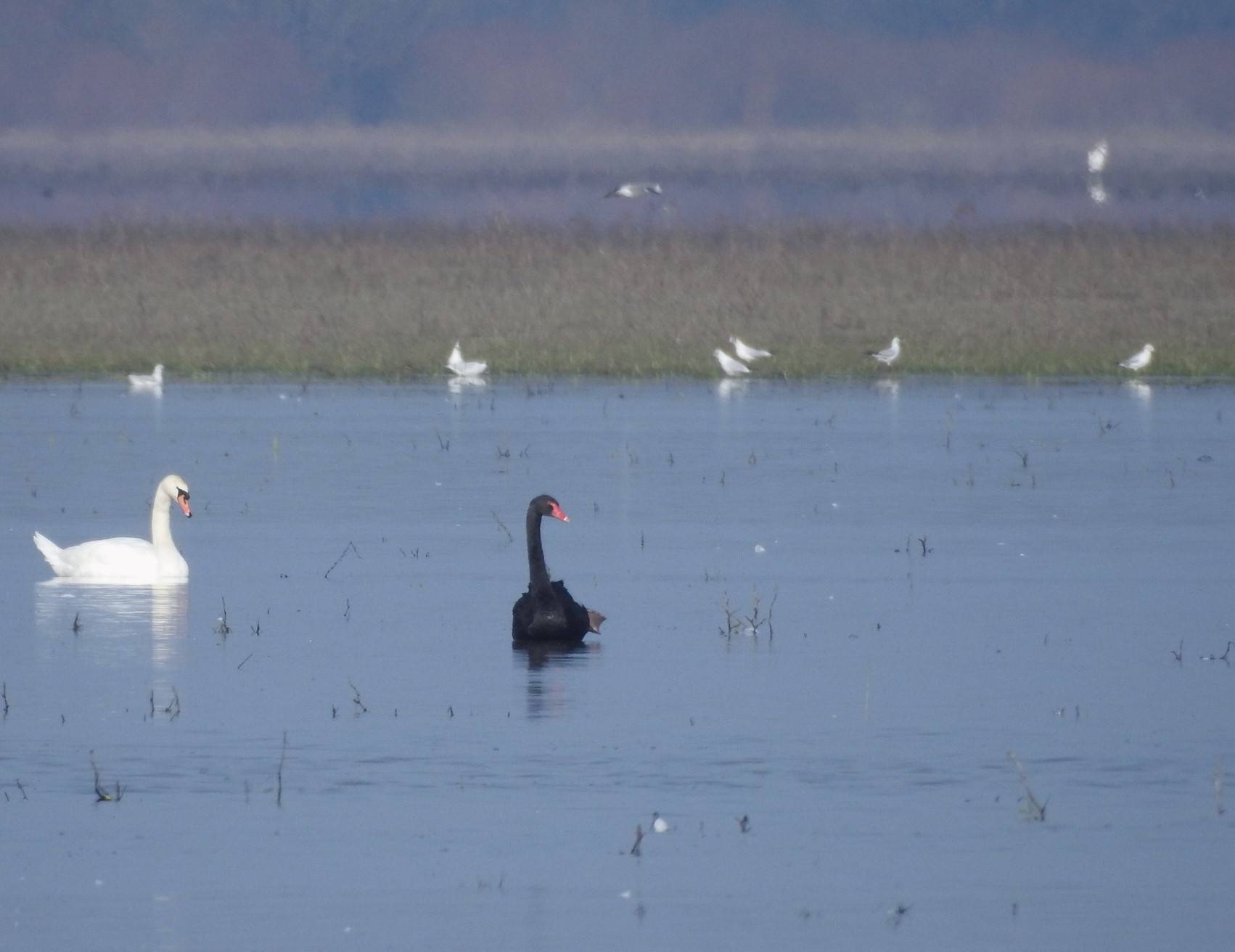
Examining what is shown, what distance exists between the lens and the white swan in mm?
13297

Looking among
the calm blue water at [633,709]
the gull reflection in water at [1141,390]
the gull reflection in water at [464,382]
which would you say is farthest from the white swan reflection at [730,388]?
the calm blue water at [633,709]

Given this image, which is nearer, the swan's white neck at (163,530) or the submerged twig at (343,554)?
the swan's white neck at (163,530)

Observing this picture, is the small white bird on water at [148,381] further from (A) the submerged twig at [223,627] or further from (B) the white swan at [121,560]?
(A) the submerged twig at [223,627]

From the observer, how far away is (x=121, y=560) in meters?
13.4

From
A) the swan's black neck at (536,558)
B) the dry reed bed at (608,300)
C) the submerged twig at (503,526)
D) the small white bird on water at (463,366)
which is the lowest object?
the swan's black neck at (536,558)

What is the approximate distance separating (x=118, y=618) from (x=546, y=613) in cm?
217

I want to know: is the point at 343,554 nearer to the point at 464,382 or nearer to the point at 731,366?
the point at 464,382

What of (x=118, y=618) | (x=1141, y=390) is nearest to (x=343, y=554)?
(x=118, y=618)

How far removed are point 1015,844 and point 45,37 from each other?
101 m

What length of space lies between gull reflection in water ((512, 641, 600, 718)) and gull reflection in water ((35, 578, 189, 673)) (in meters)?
1.37

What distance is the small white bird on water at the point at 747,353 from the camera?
27.7 m

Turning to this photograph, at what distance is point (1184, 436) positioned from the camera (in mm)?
20656

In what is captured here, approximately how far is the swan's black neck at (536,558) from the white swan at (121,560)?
2.10 metres

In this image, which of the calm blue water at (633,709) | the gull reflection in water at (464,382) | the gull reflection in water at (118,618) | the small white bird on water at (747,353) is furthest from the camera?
the small white bird on water at (747,353)
